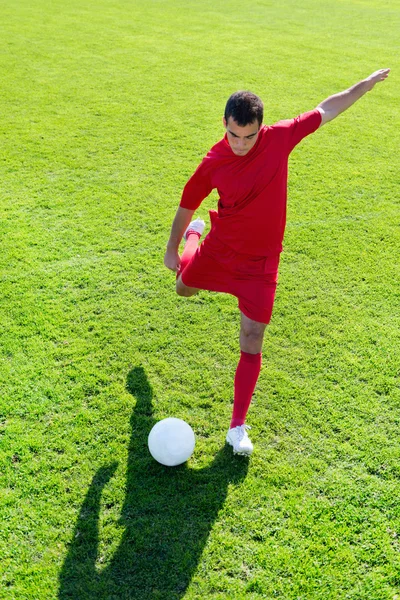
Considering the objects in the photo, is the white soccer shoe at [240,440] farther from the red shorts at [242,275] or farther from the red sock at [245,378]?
the red shorts at [242,275]

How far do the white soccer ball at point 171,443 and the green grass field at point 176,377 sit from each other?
5.2 inches

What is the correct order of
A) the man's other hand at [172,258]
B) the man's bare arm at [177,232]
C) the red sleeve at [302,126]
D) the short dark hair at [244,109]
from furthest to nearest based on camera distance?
the man's other hand at [172,258] < the man's bare arm at [177,232] < the red sleeve at [302,126] < the short dark hair at [244,109]

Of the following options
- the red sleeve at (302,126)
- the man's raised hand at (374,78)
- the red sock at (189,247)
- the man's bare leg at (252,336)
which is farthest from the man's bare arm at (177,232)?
the man's raised hand at (374,78)

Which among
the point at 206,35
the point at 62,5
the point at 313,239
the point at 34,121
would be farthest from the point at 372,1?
the point at 313,239

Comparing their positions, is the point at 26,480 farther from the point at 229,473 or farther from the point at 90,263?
the point at 90,263

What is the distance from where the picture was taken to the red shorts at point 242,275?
3.60 metres

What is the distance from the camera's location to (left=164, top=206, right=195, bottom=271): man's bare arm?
3.61 m

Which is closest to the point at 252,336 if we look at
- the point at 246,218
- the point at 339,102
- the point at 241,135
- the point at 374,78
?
the point at 246,218

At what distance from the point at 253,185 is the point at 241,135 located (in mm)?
350

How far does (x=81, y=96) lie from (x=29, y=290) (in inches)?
241

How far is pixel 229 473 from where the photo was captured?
3574mm

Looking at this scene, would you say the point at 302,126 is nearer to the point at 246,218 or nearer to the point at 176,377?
the point at 246,218

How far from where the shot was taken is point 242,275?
3676mm

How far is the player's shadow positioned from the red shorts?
40.8 inches
